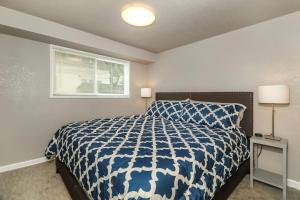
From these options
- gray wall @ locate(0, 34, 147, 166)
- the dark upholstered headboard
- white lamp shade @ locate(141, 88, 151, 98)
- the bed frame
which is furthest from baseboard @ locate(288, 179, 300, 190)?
gray wall @ locate(0, 34, 147, 166)

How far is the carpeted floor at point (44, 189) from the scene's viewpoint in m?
1.79

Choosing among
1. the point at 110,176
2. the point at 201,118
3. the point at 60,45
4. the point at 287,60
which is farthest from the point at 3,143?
the point at 287,60

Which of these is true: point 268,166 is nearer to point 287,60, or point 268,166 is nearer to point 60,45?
point 287,60

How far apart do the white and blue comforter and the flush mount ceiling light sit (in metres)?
1.34

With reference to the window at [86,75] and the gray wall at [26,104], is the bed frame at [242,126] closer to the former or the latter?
the gray wall at [26,104]

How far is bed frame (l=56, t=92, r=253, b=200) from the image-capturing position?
1576 mm

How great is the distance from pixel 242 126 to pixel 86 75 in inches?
117

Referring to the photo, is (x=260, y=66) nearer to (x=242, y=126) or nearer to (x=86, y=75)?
(x=242, y=126)

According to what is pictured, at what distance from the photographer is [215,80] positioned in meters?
2.87

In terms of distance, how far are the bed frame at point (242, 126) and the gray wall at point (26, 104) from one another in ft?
2.46

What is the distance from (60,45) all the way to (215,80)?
2769 millimetres

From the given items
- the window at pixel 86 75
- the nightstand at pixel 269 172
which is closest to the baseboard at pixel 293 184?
the nightstand at pixel 269 172

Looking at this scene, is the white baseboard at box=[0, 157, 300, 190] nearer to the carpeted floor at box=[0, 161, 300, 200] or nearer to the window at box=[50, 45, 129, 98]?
the carpeted floor at box=[0, 161, 300, 200]

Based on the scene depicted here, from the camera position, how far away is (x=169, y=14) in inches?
83.7
